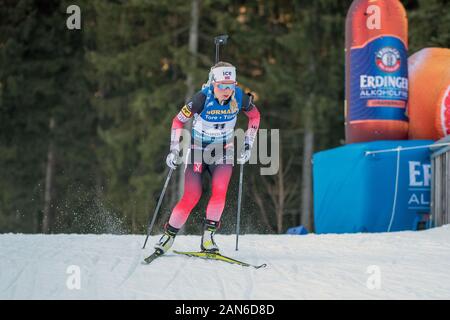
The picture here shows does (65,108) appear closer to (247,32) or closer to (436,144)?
(247,32)

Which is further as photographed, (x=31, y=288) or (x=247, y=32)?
(x=247, y=32)

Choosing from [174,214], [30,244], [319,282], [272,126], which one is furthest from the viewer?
[272,126]

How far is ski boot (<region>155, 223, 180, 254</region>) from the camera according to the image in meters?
6.08

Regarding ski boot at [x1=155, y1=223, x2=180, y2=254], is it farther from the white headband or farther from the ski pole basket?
the ski pole basket

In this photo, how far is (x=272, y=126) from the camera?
68.8 feet

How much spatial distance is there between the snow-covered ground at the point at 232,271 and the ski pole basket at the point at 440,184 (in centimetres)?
133

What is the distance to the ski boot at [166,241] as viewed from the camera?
608cm

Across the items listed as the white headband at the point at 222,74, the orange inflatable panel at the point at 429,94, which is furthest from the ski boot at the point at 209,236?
the orange inflatable panel at the point at 429,94

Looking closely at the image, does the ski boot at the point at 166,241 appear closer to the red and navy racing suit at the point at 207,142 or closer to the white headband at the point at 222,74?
the red and navy racing suit at the point at 207,142

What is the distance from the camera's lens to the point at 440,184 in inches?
354

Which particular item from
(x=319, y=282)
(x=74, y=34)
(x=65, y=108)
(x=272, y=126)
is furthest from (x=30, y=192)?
(x=319, y=282)

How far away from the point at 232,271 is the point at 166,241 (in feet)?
3.16

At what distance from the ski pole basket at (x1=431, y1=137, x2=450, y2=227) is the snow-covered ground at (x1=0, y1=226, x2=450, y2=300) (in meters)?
1.33

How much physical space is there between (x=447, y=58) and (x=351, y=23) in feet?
5.20
